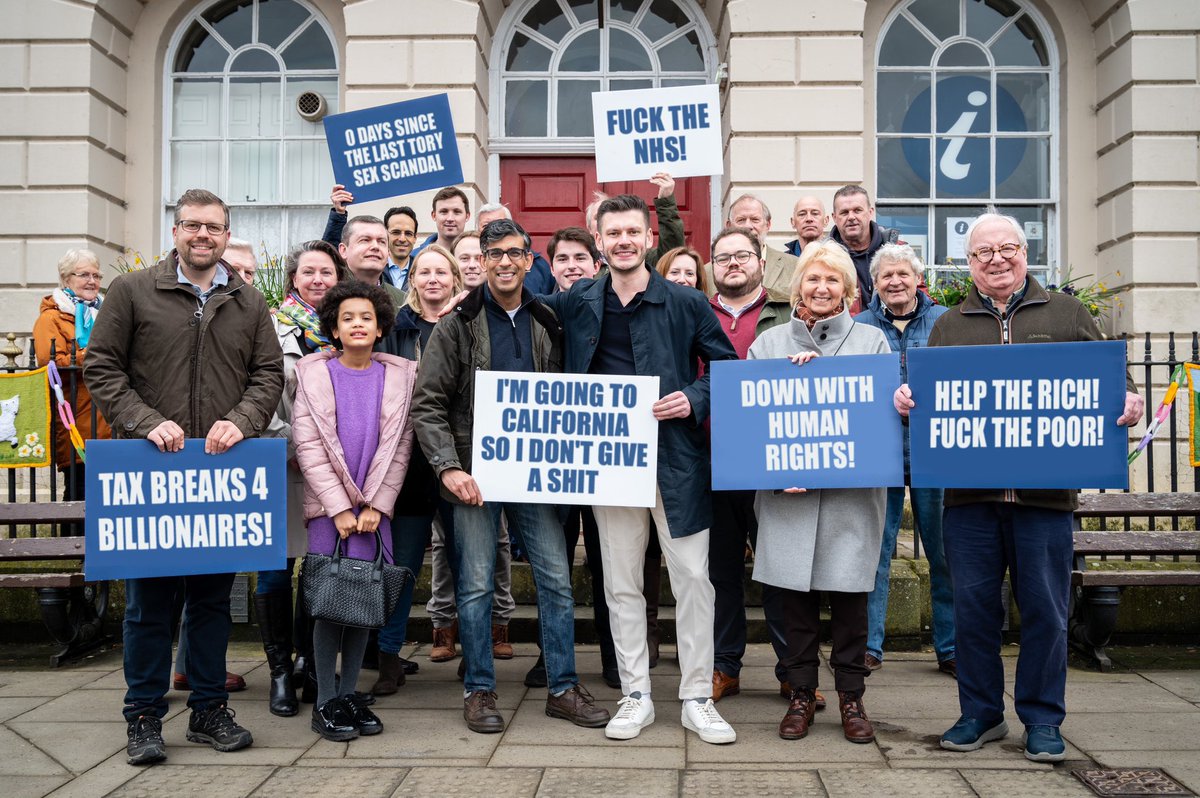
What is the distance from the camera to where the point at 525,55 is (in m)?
10.9

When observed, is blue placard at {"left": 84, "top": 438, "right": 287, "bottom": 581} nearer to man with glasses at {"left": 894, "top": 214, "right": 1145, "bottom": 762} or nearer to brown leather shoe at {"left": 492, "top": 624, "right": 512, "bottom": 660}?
brown leather shoe at {"left": 492, "top": 624, "right": 512, "bottom": 660}

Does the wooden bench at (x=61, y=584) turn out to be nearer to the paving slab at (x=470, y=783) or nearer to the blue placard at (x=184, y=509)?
the blue placard at (x=184, y=509)

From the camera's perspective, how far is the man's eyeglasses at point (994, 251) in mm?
4246

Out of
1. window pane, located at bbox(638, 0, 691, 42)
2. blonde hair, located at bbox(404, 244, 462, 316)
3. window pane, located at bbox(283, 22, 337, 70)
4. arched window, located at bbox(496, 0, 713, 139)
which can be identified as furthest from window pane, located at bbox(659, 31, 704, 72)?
blonde hair, located at bbox(404, 244, 462, 316)

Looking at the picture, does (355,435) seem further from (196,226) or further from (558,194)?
(558,194)

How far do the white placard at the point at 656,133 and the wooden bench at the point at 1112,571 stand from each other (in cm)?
305

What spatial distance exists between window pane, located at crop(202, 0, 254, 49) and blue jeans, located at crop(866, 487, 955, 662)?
877 cm

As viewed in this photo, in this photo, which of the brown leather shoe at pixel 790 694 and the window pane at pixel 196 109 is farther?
the window pane at pixel 196 109

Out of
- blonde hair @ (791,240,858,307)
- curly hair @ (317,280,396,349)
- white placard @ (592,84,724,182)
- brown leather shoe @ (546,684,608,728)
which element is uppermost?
white placard @ (592,84,724,182)

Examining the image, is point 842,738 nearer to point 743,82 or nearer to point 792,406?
point 792,406

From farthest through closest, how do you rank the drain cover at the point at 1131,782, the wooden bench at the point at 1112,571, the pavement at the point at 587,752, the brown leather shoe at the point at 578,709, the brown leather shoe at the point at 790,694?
the wooden bench at the point at 1112,571 < the brown leather shoe at the point at 790,694 < the brown leather shoe at the point at 578,709 < the pavement at the point at 587,752 < the drain cover at the point at 1131,782

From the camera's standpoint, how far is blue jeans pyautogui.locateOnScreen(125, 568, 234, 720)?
14.1ft

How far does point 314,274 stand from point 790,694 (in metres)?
3.03

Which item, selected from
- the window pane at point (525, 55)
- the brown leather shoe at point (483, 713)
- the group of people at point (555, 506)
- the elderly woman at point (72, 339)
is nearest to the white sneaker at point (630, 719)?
the group of people at point (555, 506)
